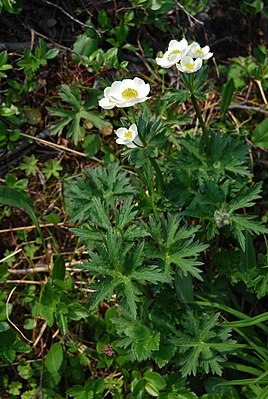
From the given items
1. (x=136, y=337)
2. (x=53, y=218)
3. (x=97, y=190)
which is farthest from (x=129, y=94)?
(x=136, y=337)

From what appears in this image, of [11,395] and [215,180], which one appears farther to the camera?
[11,395]

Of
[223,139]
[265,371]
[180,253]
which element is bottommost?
[265,371]

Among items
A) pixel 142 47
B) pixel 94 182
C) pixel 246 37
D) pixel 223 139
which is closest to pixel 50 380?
pixel 94 182

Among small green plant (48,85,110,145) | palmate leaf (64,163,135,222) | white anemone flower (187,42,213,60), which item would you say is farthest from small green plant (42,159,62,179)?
white anemone flower (187,42,213,60)

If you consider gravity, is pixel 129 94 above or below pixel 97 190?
above

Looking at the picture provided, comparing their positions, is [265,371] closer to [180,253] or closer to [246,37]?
[180,253]

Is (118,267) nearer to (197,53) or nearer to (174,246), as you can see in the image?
(174,246)
